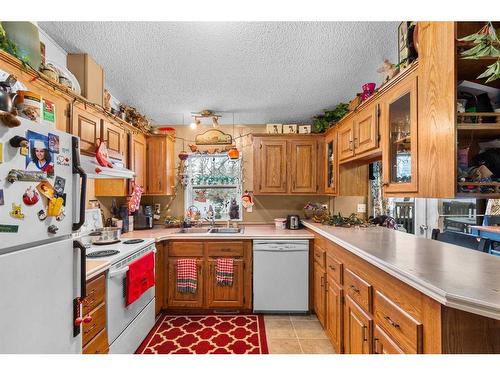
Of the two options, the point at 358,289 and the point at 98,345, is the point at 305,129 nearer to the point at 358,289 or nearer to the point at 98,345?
the point at 358,289

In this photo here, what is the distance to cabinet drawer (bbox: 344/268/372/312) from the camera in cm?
149

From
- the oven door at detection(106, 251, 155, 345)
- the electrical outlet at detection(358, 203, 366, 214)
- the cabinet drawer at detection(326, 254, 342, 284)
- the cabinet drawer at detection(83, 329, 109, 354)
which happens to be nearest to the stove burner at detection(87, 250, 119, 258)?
the oven door at detection(106, 251, 155, 345)

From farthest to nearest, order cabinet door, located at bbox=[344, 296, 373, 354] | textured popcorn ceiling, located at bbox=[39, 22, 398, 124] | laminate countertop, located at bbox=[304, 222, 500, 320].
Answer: textured popcorn ceiling, located at bbox=[39, 22, 398, 124], cabinet door, located at bbox=[344, 296, 373, 354], laminate countertop, located at bbox=[304, 222, 500, 320]

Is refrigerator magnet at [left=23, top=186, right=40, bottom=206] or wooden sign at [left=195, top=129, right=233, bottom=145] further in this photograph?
wooden sign at [left=195, top=129, right=233, bottom=145]

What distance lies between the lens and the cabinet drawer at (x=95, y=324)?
149cm

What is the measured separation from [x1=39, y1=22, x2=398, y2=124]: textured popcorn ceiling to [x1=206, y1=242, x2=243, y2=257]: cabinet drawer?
5.45 ft

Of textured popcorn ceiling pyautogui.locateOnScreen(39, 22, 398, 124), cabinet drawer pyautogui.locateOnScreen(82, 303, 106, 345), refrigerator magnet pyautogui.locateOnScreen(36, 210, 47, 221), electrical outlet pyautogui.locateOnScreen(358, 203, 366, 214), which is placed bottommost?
cabinet drawer pyautogui.locateOnScreen(82, 303, 106, 345)

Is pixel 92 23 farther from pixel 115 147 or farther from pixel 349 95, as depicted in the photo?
pixel 349 95

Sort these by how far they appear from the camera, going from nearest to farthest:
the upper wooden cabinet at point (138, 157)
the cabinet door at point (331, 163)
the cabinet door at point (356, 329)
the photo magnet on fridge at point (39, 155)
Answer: the photo magnet on fridge at point (39, 155)
the cabinet door at point (356, 329)
the upper wooden cabinet at point (138, 157)
the cabinet door at point (331, 163)

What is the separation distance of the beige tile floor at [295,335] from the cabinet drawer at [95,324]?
139cm

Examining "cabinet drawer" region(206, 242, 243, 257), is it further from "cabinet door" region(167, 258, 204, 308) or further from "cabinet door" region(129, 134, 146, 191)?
"cabinet door" region(129, 134, 146, 191)

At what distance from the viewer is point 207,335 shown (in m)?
2.41

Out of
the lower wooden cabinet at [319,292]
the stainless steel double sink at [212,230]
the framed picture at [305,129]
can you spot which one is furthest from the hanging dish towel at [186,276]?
the framed picture at [305,129]

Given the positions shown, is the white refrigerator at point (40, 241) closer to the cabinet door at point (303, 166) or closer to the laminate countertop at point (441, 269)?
the laminate countertop at point (441, 269)
